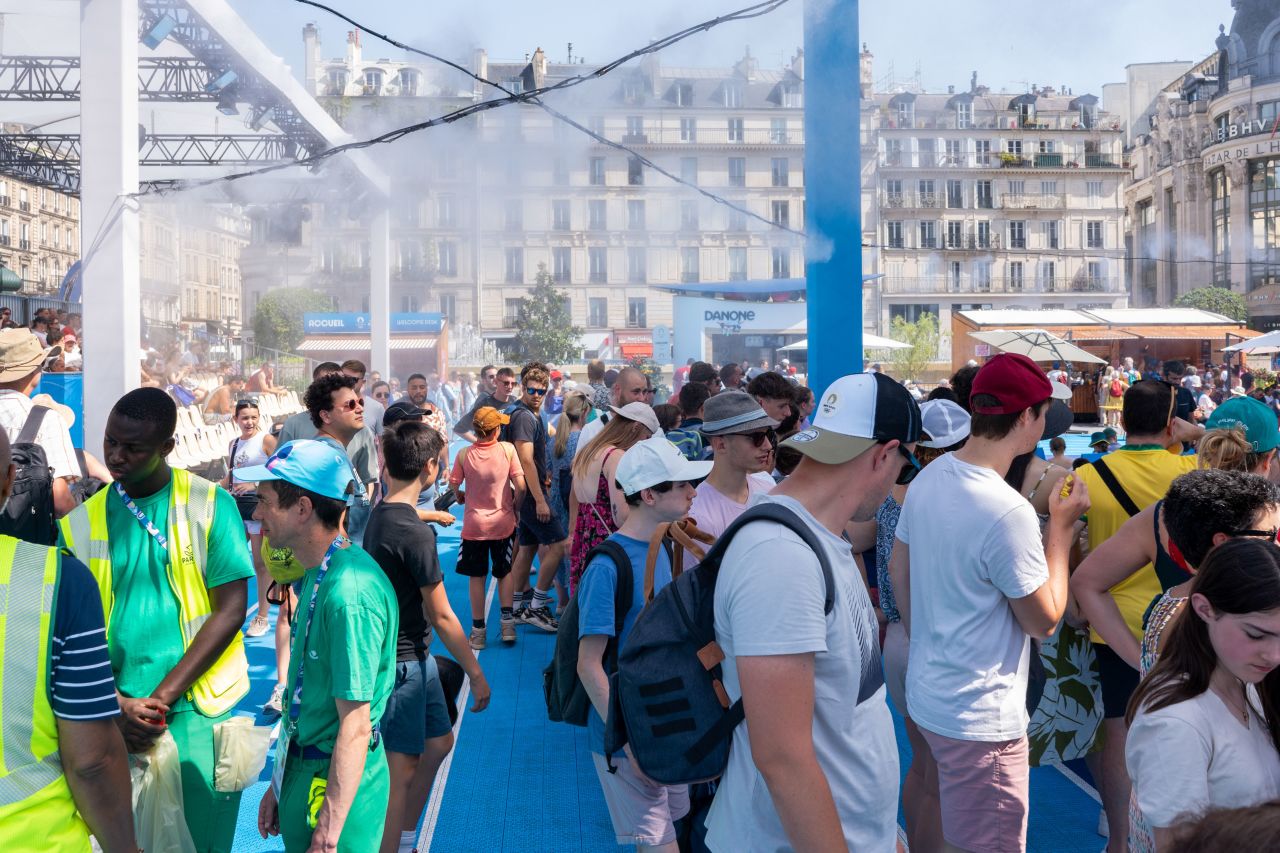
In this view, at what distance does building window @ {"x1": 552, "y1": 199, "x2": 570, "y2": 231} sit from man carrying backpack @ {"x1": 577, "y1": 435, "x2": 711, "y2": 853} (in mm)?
46728

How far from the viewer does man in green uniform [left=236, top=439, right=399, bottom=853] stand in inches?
92.4

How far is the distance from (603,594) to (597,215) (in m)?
38.3

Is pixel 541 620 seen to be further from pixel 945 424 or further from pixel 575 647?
pixel 575 647

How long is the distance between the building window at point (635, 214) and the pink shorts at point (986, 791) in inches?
1291

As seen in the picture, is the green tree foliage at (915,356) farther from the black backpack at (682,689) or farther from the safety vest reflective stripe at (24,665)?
the safety vest reflective stripe at (24,665)

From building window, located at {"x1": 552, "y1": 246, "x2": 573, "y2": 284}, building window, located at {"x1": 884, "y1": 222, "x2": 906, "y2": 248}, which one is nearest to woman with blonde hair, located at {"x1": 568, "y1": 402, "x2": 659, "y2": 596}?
building window, located at {"x1": 552, "y1": 246, "x2": 573, "y2": 284}

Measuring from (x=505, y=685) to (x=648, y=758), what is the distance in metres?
4.29

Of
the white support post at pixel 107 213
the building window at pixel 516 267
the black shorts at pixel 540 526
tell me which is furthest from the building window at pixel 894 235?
the black shorts at pixel 540 526

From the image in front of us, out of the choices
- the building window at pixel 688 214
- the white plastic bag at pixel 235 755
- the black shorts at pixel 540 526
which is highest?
the building window at pixel 688 214

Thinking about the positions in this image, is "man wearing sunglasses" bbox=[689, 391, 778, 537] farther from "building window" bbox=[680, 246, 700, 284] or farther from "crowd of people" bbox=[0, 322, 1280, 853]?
"building window" bbox=[680, 246, 700, 284]

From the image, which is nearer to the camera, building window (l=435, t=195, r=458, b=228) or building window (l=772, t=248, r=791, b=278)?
building window (l=435, t=195, r=458, b=228)

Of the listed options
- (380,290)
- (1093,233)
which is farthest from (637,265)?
(380,290)

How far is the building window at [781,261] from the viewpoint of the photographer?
47656 millimetres

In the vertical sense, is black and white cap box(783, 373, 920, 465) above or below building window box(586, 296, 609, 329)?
below
